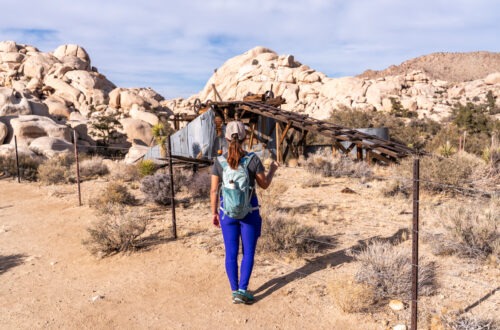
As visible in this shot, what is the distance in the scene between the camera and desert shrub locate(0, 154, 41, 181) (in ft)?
47.0

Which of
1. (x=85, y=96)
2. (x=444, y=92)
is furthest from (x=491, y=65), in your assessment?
(x=85, y=96)

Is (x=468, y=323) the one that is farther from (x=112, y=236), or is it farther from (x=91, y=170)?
(x=91, y=170)

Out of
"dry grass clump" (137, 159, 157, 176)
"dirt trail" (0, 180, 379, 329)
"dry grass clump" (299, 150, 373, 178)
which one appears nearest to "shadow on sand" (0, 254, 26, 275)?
"dirt trail" (0, 180, 379, 329)

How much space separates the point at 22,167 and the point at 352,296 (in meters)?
16.1

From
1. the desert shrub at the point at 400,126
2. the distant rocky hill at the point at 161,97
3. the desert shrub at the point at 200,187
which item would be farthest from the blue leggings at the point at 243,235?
the distant rocky hill at the point at 161,97

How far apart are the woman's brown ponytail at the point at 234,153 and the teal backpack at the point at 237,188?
50mm

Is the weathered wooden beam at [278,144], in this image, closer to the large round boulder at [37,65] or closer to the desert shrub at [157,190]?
the desert shrub at [157,190]

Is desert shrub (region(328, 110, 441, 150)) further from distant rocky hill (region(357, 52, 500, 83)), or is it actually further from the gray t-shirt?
distant rocky hill (region(357, 52, 500, 83))

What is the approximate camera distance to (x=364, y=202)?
8.26m

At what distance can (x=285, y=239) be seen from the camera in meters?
5.27

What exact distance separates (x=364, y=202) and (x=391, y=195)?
2.88 feet

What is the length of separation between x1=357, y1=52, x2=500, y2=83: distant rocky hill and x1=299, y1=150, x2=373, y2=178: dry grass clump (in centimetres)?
7563

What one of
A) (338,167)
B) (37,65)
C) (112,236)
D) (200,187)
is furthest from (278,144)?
(37,65)

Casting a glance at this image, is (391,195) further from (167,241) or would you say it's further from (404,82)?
(404,82)
